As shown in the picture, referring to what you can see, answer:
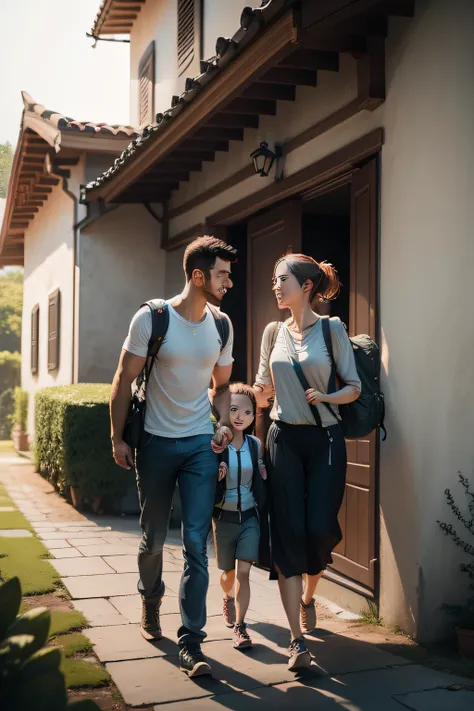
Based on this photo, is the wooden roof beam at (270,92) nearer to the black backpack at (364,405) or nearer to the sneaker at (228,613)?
the black backpack at (364,405)

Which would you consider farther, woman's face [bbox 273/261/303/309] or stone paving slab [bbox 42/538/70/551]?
stone paving slab [bbox 42/538/70/551]

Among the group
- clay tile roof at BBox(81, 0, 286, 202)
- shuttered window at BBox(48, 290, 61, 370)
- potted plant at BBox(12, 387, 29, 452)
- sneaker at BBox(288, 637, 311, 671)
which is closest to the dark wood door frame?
clay tile roof at BBox(81, 0, 286, 202)

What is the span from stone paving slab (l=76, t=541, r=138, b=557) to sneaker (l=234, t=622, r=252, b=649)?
8.84 ft

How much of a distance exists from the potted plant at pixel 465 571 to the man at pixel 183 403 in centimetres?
135

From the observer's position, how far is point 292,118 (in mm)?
6793

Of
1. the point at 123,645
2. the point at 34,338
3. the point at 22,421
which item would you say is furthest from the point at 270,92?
the point at 22,421

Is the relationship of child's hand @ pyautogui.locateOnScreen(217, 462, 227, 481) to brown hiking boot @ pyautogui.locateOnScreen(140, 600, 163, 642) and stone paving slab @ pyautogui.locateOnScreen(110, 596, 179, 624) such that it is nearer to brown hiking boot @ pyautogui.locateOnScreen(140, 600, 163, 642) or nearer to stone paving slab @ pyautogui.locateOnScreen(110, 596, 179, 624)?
brown hiking boot @ pyautogui.locateOnScreen(140, 600, 163, 642)

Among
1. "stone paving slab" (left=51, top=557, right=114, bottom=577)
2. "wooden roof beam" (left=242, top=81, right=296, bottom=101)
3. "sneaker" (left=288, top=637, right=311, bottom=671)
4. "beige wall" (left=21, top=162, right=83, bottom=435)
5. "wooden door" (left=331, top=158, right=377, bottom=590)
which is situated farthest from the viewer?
"beige wall" (left=21, top=162, right=83, bottom=435)

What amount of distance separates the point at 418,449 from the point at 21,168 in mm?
10664

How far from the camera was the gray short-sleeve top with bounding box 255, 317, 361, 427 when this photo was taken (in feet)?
14.9

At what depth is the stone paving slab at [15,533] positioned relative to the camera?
7896 mm

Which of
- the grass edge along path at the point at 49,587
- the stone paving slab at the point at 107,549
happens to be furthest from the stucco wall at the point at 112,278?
the stone paving slab at the point at 107,549

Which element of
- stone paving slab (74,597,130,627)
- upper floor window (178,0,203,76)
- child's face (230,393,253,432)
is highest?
upper floor window (178,0,203,76)

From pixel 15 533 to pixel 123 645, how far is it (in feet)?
12.3
